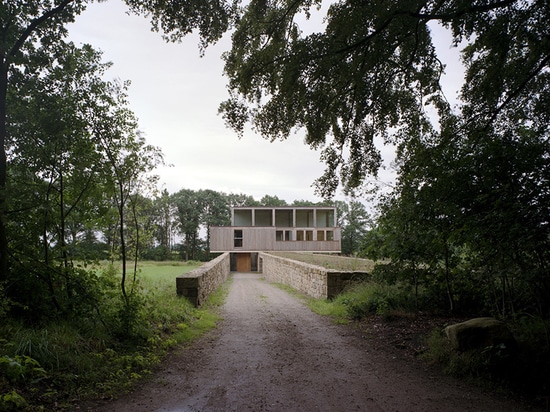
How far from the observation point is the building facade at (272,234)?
3080 centimetres

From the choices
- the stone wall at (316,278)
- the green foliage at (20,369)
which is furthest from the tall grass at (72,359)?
the stone wall at (316,278)

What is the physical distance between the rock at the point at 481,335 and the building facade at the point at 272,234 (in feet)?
85.5

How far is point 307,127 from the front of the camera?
285 inches

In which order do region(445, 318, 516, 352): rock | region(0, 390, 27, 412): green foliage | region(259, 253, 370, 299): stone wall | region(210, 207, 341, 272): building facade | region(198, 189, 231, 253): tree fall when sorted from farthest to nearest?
region(198, 189, 231, 253): tree
region(210, 207, 341, 272): building facade
region(259, 253, 370, 299): stone wall
region(445, 318, 516, 352): rock
region(0, 390, 27, 412): green foliage

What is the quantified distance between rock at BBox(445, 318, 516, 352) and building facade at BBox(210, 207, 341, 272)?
26.1m

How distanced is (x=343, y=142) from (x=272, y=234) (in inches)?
938

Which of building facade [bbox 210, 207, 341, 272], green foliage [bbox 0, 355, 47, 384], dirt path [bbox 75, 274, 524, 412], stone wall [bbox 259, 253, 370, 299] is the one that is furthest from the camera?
building facade [bbox 210, 207, 341, 272]

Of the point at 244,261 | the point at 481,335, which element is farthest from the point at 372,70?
the point at 244,261

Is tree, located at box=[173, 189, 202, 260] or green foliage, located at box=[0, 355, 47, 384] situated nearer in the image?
green foliage, located at box=[0, 355, 47, 384]

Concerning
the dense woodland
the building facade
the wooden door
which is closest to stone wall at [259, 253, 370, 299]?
the dense woodland

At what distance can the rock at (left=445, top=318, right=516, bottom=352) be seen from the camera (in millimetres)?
4121

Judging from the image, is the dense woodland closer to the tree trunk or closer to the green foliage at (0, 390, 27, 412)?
the tree trunk

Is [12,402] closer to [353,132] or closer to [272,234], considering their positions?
[353,132]

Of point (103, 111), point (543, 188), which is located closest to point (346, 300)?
point (543, 188)
